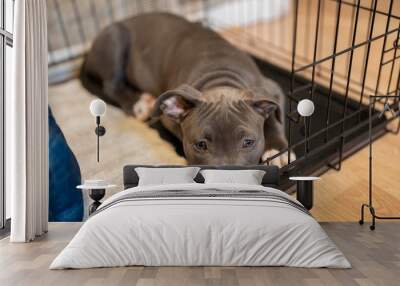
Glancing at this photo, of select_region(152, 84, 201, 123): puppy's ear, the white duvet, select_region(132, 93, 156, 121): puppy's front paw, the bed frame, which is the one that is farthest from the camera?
select_region(132, 93, 156, 121): puppy's front paw

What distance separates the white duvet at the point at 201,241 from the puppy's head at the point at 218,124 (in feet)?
4.03

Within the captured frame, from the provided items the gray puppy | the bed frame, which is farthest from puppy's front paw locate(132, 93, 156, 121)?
the bed frame

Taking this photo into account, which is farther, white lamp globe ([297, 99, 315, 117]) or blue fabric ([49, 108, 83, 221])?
blue fabric ([49, 108, 83, 221])

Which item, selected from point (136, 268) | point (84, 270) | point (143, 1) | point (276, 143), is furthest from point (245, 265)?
point (143, 1)

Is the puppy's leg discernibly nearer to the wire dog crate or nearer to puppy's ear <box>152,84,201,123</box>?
the wire dog crate

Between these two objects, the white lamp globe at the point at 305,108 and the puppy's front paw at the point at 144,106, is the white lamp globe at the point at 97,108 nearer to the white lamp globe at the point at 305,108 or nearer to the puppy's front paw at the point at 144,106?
the puppy's front paw at the point at 144,106

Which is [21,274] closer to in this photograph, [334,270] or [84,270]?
[84,270]

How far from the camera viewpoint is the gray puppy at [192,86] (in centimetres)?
383

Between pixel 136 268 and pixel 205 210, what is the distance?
39 cm

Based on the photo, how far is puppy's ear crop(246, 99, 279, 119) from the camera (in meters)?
Answer: 3.92

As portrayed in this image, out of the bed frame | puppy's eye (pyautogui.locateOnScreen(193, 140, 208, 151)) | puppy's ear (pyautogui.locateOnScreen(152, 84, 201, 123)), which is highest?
puppy's ear (pyautogui.locateOnScreen(152, 84, 201, 123))

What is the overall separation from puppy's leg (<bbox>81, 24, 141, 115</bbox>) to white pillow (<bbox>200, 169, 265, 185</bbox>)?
1231mm

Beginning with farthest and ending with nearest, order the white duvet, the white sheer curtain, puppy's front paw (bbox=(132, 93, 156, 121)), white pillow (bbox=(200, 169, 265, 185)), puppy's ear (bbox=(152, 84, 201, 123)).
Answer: puppy's front paw (bbox=(132, 93, 156, 121))
puppy's ear (bbox=(152, 84, 201, 123))
white pillow (bbox=(200, 169, 265, 185))
the white sheer curtain
the white duvet

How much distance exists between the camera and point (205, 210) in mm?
2555
